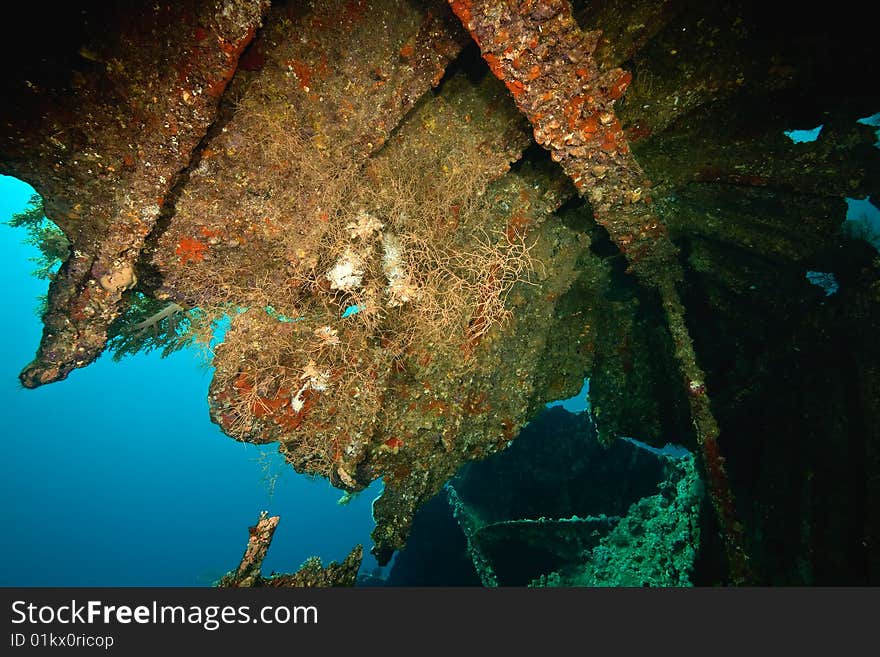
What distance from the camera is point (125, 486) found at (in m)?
66.3

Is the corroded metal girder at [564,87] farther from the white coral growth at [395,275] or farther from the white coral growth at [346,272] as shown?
the white coral growth at [346,272]

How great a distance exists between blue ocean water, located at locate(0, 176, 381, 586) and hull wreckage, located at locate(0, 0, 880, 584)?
183ft

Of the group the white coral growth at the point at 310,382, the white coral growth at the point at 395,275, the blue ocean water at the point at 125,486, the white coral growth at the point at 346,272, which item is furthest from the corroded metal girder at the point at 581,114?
the blue ocean water at the point at 125,486

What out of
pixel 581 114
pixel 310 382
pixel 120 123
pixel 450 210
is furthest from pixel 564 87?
pixel 310 382

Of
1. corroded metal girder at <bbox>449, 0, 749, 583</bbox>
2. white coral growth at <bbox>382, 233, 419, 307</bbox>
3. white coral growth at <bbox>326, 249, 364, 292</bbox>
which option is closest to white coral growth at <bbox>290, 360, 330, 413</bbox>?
white coral growth at <bbox>326, 249, 364, 292</bbox>

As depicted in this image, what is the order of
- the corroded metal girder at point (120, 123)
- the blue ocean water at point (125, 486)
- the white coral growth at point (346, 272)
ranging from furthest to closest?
the blue ocean water at point (125, 486) < the white coral growth at point (346, 272) < the corroded metal girder at point (120, 123)

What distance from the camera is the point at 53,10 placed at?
1.72 m

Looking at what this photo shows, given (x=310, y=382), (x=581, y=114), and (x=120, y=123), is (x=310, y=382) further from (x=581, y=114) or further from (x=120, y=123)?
(x=581, y=114)

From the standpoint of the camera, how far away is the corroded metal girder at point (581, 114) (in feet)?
6.54

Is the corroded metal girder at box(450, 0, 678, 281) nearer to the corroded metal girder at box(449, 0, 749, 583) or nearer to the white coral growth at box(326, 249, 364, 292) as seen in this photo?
the corroded metal girder at box(449, 0, 749, 583)

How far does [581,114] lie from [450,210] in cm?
117

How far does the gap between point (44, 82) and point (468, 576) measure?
9327 millimetres

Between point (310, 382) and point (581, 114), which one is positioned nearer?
point (581, 114)

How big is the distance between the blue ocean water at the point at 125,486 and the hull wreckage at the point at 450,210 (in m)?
55.6
